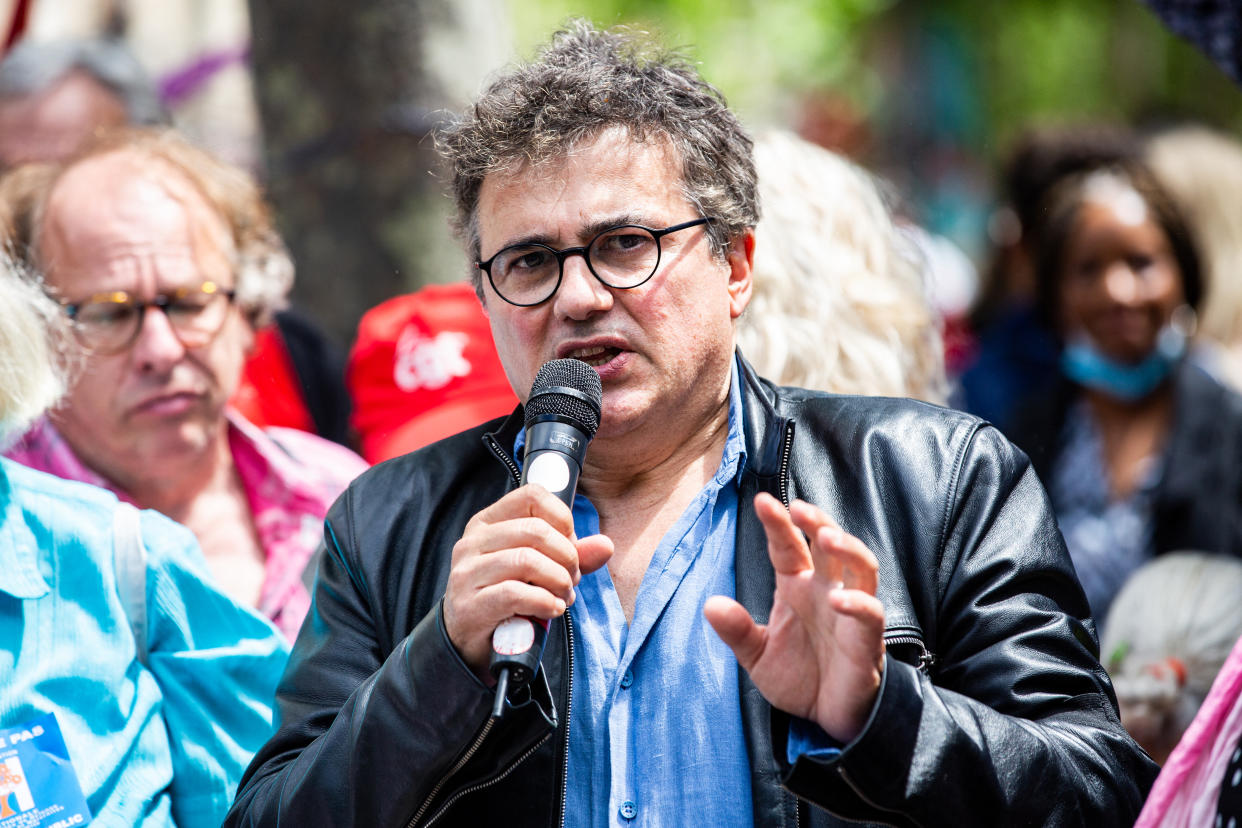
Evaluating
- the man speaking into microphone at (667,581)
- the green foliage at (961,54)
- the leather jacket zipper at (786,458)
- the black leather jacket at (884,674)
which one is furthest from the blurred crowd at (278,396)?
the green foliage at (961,54)

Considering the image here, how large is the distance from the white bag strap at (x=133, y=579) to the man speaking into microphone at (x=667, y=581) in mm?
416

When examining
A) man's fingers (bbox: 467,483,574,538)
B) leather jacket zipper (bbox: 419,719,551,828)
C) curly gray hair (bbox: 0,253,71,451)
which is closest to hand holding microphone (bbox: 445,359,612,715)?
man's fingers (bbox: 467,483,574,538)

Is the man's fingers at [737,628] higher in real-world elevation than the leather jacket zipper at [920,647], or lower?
higher

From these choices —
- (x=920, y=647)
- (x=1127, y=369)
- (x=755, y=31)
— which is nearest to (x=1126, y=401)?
(x=1127, y=369)

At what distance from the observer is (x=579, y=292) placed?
2.43 metres

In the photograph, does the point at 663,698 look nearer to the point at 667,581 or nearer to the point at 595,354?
the point at 667,581

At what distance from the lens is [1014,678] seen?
2.19 meters

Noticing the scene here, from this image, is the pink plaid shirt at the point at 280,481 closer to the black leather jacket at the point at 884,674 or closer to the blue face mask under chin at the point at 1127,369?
the black leather jacket at the point at 884,674

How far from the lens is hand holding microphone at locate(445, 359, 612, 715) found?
194 cm

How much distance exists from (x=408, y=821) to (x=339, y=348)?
339 cm

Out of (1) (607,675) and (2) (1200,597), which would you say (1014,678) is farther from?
(2) (1200,597)

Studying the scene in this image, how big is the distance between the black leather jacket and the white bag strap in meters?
0.41

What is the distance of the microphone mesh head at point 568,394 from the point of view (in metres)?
2.16

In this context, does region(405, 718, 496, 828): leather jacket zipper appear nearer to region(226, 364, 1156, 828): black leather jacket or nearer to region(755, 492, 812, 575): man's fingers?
region(226, 364, 1156, 828): black leather jacket
